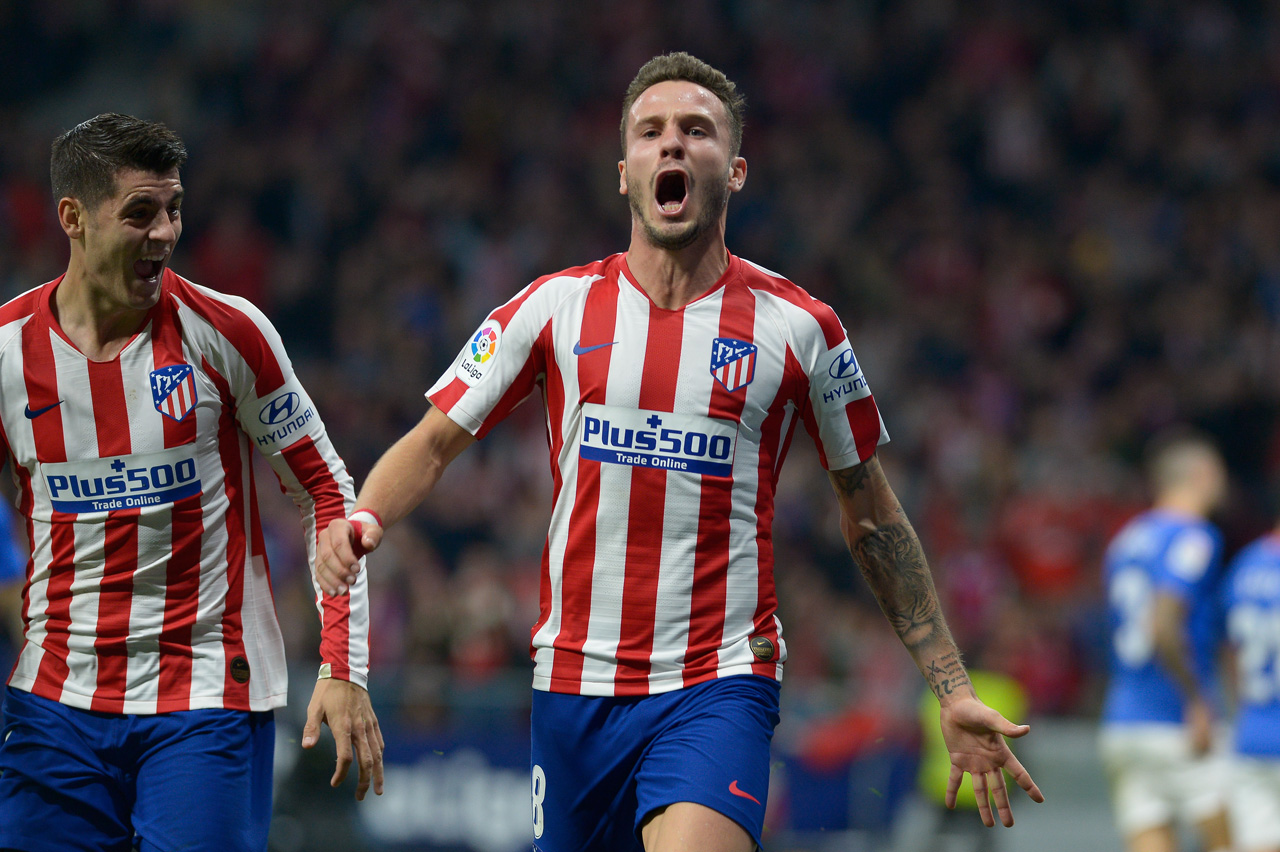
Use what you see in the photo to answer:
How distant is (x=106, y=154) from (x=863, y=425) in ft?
7.13

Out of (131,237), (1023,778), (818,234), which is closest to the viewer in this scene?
(1023,778)

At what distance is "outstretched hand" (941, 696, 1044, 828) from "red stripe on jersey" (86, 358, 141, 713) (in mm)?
2217

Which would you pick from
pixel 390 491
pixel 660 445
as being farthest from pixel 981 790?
pixel 390 491

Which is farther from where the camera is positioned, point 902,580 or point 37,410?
point 902,580

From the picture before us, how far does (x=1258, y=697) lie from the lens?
7.80 meters

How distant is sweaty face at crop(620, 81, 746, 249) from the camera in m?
3.90

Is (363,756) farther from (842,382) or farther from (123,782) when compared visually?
(842,382)

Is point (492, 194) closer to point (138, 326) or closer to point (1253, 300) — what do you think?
point (1253, 300)

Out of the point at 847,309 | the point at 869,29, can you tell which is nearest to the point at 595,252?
the point at 847,309

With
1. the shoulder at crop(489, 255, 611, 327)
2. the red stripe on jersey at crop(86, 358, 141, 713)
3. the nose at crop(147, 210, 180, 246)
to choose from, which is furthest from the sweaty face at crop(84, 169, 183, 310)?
the shoulder at crop(489, 255, 611, 327)

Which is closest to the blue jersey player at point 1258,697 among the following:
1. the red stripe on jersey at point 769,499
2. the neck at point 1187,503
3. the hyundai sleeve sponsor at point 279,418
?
the neck at point 1187,503

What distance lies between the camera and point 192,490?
3.91 meters

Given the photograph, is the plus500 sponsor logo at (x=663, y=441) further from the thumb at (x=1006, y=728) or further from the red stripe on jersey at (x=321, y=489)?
the thumb at (x=1006, y=728)

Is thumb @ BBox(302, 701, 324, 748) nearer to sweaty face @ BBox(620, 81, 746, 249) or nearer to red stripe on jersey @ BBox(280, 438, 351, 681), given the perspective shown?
red stripe on jersey @ BBox(280, 438, 351, 681)
